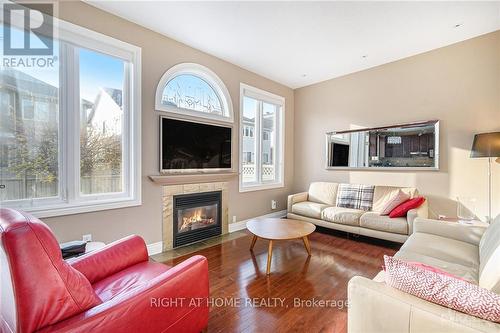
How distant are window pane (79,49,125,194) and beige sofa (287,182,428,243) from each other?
294 centimetres

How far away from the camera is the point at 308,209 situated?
399 cm

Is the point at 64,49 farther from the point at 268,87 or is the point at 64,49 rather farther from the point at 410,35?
the point at 410,35

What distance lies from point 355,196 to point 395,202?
71 cm

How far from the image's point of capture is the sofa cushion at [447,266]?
1604 mm

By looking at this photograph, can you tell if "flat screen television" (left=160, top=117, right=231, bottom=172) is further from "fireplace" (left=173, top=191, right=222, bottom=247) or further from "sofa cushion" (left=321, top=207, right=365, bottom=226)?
"sofa cushion" (left=321, top=207, right=365, bottom=226)

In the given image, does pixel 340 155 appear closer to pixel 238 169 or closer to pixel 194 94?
pixel 238 169

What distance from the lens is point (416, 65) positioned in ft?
11.9

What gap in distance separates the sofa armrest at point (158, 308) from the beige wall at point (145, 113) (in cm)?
177

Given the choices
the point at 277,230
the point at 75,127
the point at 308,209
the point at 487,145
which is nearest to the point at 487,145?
the point at 487,145

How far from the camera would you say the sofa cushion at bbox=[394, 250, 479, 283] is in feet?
5.26

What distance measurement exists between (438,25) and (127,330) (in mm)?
4270

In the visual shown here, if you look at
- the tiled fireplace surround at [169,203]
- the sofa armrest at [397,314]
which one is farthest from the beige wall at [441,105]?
the sofa armrest at [397,314]

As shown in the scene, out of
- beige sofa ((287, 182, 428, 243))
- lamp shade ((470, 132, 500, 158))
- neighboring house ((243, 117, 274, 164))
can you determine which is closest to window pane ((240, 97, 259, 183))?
neighboring house ((243, 117, 274, 164))

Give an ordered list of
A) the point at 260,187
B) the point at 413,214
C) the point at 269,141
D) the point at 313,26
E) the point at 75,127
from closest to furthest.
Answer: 1. the point at 75,127
2. the point at 313,26
3. the point at 413,214
4. the point at 260,187
5. the point at 269,141
